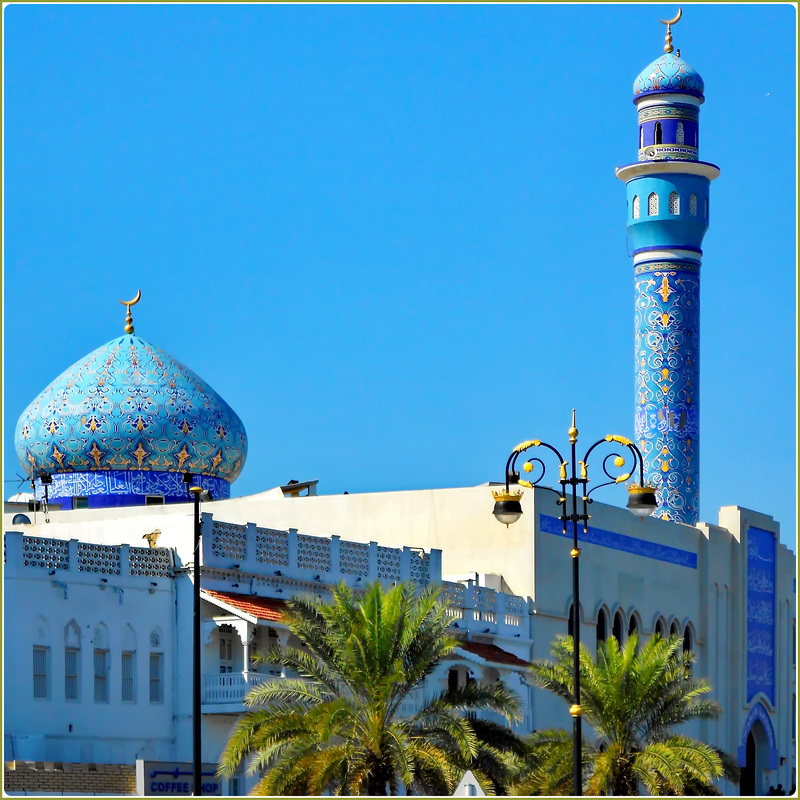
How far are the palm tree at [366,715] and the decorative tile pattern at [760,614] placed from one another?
2263 centimetres

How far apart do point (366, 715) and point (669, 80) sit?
29.9 m

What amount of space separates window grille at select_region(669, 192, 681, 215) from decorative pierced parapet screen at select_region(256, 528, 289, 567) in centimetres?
2031

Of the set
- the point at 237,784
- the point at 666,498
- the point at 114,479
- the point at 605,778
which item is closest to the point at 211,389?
the point at 114,479

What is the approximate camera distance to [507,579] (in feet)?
130

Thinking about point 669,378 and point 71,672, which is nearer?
point 71,672

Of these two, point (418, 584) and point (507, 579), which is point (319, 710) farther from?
point (507, 579)

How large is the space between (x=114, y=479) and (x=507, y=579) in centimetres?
919

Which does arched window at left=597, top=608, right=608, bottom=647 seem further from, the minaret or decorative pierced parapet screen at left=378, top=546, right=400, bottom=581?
the minaret

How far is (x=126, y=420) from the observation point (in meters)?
42.5

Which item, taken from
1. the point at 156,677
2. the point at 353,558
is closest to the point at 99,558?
the point at 156,677

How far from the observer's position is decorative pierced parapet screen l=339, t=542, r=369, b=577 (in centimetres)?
3516

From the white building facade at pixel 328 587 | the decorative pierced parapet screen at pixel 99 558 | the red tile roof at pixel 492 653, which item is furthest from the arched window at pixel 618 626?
the decorative pierced parapet screen at pixel 99 558

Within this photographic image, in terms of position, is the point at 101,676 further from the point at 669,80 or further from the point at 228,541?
the point at 669,80

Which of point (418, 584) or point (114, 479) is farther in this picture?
point (114, 479)
